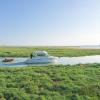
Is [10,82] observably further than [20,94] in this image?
Yes

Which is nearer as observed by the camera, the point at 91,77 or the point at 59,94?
the point at 59,94

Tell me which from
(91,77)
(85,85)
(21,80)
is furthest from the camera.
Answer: (91,77)

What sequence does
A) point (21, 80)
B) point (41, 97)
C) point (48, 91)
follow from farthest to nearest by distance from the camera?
point (21, 80), point (48, 91), point (41, 97)

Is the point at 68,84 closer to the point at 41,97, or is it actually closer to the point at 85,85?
the point at 85,85

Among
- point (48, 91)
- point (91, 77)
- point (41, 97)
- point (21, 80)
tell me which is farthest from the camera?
point (91, 77)

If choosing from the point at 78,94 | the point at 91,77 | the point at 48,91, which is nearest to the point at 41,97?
the point at 48,91

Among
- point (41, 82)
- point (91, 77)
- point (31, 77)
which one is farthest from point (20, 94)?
point (91, 77)

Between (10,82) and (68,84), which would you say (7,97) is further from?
(68,84)

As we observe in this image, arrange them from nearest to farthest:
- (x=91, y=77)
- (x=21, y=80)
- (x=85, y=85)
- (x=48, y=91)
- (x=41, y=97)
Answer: (x=41, y=97), (x=48, y=91), (x=85, y=85), (x=21, y=80), (x=91, y=77)
